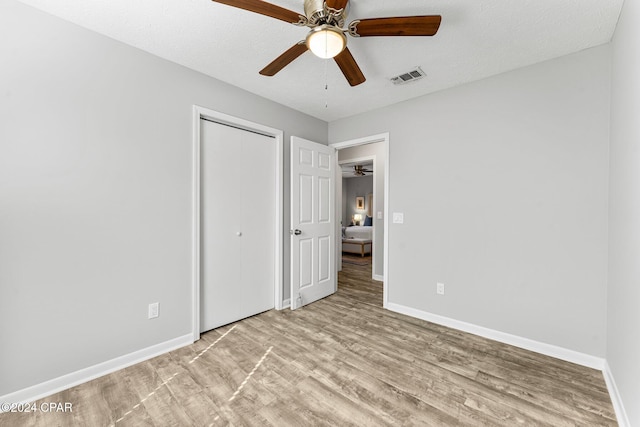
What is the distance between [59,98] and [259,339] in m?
2.39

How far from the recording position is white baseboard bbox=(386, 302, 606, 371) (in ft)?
6.82

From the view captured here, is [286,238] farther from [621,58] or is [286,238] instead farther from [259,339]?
[621,58]

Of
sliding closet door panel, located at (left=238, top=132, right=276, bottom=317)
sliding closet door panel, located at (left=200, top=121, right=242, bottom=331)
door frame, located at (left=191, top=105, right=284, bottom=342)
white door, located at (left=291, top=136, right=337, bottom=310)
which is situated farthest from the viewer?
white door, located at (left=291, top=136, right=337, bottom=310)

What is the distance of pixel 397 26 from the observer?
57.1 inches

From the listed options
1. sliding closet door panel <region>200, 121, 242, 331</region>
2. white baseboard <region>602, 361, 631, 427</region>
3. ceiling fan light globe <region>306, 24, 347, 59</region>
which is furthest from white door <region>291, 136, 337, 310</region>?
white baseboard <region>602, 361, 631, 427</region>

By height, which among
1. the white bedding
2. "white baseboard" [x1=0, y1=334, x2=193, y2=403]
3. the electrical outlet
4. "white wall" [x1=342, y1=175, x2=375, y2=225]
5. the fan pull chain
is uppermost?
the fan pull chain

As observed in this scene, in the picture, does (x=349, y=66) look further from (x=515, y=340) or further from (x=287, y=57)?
(x=515, y=340)

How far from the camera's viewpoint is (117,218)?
6.66 ft

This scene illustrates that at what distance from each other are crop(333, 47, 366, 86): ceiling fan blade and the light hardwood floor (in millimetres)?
2183

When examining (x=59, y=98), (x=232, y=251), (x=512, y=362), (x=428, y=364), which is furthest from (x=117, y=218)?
(x=512, y=362)

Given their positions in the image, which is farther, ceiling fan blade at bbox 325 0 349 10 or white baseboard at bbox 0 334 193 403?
white baseboard at bbox 0 334 193 403

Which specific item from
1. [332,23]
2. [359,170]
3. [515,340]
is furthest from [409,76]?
[359,170]

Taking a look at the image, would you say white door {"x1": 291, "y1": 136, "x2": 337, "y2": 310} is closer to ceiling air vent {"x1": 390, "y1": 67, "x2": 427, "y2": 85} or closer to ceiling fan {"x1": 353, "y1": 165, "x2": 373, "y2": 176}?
ceiling air vent {"x1": 390, "y1": 67, "x2": 427, "y2": 85}

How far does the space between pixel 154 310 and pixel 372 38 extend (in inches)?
108
